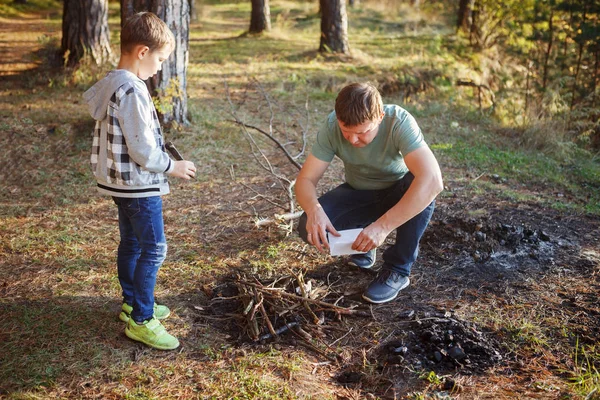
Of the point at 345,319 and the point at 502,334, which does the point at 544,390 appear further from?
the point at 345,319

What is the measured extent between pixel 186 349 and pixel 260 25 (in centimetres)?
1064

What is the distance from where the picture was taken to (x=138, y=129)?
→ 2.52 metres

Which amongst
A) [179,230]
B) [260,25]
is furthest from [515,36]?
[179,230]

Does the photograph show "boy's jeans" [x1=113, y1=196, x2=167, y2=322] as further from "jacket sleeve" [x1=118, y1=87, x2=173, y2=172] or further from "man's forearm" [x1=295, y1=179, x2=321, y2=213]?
"man's forearm" [x1=295, y1=179, x2=321, y2=213]

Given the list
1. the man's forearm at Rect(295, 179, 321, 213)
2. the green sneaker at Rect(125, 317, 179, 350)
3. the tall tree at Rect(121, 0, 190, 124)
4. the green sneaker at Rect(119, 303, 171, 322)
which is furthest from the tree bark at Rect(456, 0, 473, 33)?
the green sneaker at Rect(125, 317, 179, 350)

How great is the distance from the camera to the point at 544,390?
252 cm

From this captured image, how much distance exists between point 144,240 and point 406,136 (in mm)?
1494

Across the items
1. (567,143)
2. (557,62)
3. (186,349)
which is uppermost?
(557,62)

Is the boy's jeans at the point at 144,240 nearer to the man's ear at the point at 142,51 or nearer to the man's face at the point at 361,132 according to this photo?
the man's ear at the point at 142,51

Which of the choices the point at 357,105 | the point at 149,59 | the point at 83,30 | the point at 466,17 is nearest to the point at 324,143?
the point at 357,105

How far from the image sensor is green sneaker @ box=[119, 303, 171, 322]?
9.75 ft

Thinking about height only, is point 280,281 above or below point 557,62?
below

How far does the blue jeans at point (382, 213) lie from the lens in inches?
128

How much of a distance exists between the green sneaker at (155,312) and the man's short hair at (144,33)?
1.36 meters
